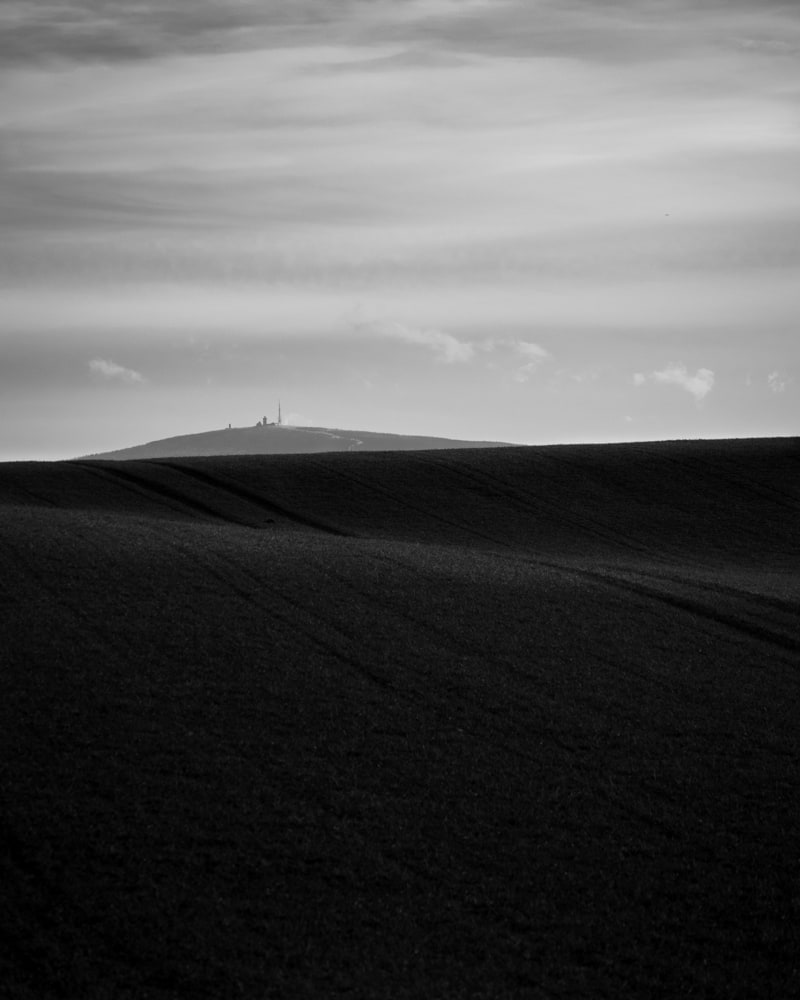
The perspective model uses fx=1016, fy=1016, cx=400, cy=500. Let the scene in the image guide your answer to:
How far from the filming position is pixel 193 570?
3278 centimetres

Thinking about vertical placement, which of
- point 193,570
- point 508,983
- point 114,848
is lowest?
point 508,983

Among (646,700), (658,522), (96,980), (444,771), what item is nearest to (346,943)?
(96,980)

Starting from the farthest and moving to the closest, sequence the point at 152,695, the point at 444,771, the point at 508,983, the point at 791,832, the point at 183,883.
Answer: the point at 152,695
the point at 444,771
the point at 791,832
the point at 183,883
the point at 508,983

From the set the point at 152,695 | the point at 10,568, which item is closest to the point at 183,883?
the point at 152,695

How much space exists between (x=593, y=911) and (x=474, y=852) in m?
2.20

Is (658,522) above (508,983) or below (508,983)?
above

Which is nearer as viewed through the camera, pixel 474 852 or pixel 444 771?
pixel 474 852

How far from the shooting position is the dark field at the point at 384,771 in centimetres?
1379

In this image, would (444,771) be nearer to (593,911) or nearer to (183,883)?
(593,911)

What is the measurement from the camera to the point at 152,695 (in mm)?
21891

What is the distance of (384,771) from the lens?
63.3 feet

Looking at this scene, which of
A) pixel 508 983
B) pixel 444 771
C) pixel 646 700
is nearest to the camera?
pixel 508 983

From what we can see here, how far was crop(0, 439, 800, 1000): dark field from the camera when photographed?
13.8 meters

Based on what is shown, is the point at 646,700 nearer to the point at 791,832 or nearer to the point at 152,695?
the point at 791,832
